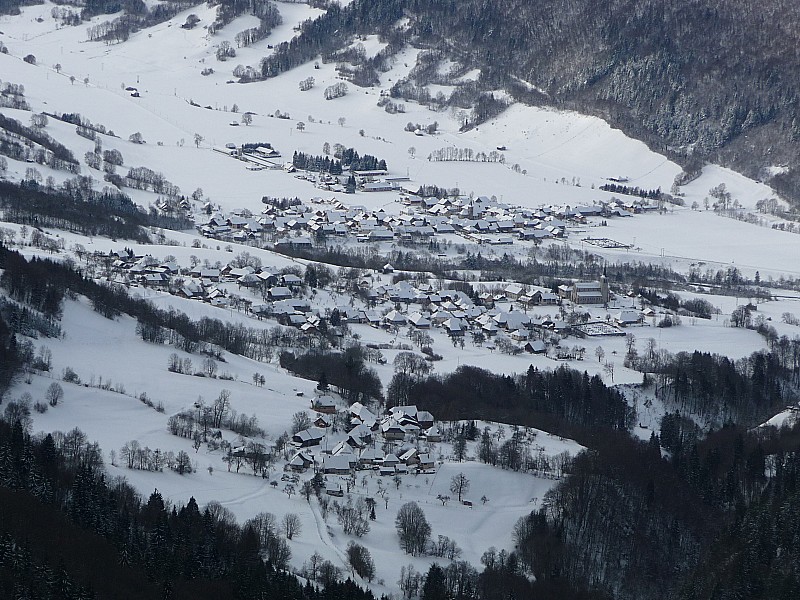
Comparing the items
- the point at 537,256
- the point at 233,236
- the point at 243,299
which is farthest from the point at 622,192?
the point at 243,299

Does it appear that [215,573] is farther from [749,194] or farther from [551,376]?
[749,194]

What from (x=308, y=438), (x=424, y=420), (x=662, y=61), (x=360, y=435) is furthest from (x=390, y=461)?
(x=662, y=61)

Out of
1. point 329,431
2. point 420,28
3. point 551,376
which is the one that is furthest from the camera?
point 420,28

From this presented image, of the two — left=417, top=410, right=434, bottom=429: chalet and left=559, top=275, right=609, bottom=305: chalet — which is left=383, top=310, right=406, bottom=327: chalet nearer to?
left=559, top=275, right=609, bottom=305: chalet

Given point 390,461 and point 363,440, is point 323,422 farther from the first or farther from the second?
point 390,461

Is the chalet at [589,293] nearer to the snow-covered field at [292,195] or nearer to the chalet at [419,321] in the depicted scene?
Answer: the snow-covered field at [292,195]

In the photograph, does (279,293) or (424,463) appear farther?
(279,293)

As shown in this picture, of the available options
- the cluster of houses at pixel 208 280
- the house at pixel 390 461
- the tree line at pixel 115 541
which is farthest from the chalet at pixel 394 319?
the tree line at pixel 115 541
